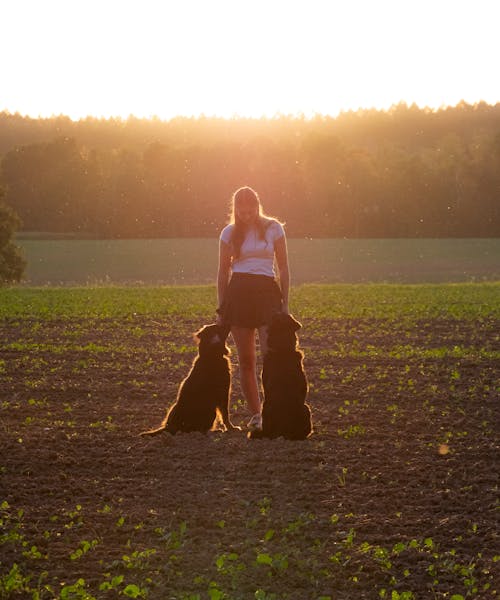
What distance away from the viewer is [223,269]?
323 inches

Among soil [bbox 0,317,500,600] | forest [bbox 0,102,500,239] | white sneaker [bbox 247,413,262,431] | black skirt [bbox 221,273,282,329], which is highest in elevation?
forest [bbox 0,102,500,239]

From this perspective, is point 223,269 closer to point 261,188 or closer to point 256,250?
point 256,250

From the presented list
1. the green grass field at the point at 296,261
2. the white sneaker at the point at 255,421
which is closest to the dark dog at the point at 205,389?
the white sneaker at the point at 255,421

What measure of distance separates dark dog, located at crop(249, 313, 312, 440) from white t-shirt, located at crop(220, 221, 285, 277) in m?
0.46

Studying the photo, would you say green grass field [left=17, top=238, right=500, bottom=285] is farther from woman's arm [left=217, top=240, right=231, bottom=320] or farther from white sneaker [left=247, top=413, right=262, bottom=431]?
woman's arm [left=217, top=240, right=231, bottom=320]

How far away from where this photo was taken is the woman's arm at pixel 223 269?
8102 millimetres

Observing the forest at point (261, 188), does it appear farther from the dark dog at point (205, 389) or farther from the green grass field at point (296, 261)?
the dark dog at point (205, 389)

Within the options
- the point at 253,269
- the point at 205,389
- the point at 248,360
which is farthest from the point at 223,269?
the point at 205,389

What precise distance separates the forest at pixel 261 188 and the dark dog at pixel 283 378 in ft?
198

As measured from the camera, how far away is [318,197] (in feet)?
229

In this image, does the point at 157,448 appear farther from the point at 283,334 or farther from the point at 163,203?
the point at 163,203

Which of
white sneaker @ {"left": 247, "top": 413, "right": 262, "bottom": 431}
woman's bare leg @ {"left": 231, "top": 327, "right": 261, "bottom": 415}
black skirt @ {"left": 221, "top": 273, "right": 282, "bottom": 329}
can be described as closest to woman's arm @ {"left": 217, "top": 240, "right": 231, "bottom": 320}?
black skirt @ {"left": 221, "top": 273, "right": 282, "bottom": 329}

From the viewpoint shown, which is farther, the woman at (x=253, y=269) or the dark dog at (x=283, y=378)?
the woman at (x=253, y=269)

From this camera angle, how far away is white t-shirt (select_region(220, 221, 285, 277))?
8000mm
